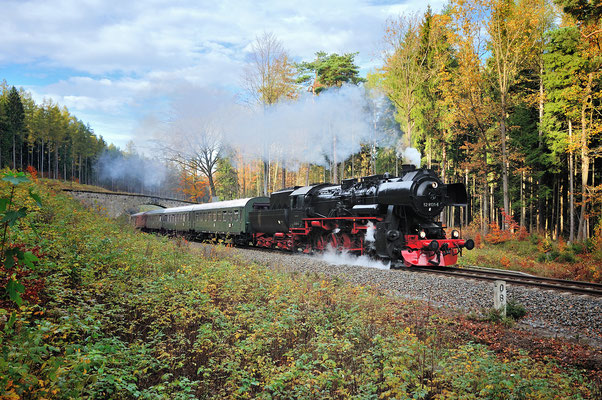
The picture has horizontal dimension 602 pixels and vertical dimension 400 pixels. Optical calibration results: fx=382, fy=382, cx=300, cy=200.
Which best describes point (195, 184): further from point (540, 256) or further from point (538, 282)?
point (538, 282)

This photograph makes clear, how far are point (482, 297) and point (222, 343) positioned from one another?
6.27m

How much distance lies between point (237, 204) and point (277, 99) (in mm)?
12753

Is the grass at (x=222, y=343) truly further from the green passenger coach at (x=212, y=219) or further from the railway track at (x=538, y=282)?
the green passenger coach at (x=212, y=219)

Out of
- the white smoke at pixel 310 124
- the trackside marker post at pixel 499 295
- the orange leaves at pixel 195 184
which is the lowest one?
the trackside marker post at pixel 499 295

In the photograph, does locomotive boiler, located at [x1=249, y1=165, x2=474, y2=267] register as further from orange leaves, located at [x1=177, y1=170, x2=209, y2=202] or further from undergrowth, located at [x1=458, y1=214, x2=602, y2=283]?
orange leaves, located at [x1=177, y1=170, x2=209, y2=202]

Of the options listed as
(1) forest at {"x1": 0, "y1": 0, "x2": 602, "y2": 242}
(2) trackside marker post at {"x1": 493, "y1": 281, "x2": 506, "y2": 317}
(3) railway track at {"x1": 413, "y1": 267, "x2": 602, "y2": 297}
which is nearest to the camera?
(2) trackside marker post at {"x1": 493, "y1": 281, "x2": 506, "y2": 317}

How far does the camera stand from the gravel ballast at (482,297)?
6926 millimetres

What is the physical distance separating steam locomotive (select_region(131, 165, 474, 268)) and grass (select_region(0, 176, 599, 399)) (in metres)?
3.80

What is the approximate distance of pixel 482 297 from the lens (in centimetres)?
874

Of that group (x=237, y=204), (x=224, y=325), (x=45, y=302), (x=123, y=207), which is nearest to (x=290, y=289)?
(x=224, y=325)

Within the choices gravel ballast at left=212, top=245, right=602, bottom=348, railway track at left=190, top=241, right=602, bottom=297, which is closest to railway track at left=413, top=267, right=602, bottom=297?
railway track at left=190, top=241, right=602, bottom=297

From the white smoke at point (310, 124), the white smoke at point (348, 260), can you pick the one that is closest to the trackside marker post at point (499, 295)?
the white smoke at point (348, 260)

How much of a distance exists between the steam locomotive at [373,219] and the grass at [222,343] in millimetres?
3795

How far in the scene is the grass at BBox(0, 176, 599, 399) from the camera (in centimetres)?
387
